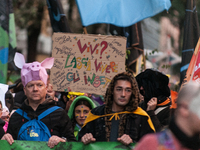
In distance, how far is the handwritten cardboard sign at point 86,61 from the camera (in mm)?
5656

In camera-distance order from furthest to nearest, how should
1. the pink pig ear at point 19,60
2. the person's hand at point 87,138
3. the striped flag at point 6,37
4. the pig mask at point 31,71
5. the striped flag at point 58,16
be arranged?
1. the striped flag at point 58,16
2. the striped flag at point 6,37
3. the pink pig ear at point 19,60
4. the pig mask at point 31,71
5. the person's hand at point 87,138

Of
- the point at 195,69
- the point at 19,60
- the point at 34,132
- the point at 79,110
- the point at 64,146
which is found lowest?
the point at 64,146

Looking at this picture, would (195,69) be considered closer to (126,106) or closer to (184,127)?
(126,106)

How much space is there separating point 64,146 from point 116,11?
10.3ft

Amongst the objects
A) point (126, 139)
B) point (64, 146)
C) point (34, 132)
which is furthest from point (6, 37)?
point (126, 139)

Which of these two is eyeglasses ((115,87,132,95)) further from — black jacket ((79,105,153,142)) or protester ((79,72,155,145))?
black jacket ((79,105,153,142))

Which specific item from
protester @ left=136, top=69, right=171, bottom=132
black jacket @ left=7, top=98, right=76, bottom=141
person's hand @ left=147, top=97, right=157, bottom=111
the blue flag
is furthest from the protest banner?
the blue flag

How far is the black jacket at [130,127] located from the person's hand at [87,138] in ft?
0.42

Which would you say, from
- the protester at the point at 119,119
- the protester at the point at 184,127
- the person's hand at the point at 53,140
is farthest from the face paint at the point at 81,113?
the protester at the point at 184,127

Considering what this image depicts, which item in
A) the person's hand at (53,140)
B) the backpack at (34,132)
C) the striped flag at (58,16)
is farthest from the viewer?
the striped flag at (58,16)

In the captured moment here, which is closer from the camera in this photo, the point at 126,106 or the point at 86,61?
the point at 126,106

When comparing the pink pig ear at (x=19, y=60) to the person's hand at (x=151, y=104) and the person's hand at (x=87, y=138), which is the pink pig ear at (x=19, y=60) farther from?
the person's hand at (x=151, y=104)

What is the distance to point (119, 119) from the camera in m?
3.87

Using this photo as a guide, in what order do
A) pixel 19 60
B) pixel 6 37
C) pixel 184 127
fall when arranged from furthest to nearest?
pixel 6 37
pixel 19 60
pixel 184 127
